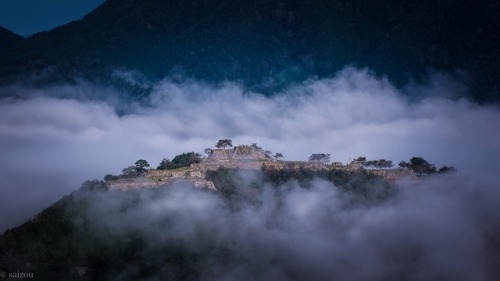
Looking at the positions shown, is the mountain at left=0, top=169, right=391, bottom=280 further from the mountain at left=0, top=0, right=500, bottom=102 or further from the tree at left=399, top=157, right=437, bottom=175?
the mountain at left=0, top=0, right=500, bottom=102

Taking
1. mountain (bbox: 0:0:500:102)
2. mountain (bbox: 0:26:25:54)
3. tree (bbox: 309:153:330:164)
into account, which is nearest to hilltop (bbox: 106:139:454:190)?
tree (bbox: 309:153:330:164)

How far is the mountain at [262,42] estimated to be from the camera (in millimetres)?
72500

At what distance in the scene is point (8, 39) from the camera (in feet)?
307

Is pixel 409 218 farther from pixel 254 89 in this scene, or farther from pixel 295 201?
pixel 254 89

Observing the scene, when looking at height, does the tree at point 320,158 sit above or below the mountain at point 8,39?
below

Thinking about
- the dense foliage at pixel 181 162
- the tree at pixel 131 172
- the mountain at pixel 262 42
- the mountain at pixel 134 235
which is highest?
the mountain at pixel 262 42

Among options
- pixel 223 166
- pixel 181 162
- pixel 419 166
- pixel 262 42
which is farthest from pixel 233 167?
pixel 262 42

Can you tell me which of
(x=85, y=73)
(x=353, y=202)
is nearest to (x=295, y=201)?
(x=353, y=202)

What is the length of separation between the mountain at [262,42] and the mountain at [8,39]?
6715 millimetres

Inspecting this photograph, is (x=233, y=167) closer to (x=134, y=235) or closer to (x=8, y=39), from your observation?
(x=134, y=235)

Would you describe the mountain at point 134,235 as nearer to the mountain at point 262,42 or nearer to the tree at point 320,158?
the tree at point 320,158

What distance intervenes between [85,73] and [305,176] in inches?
1654

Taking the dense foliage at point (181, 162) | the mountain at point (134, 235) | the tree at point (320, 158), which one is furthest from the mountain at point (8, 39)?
the tree at point (320, 158)

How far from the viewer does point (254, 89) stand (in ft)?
264
